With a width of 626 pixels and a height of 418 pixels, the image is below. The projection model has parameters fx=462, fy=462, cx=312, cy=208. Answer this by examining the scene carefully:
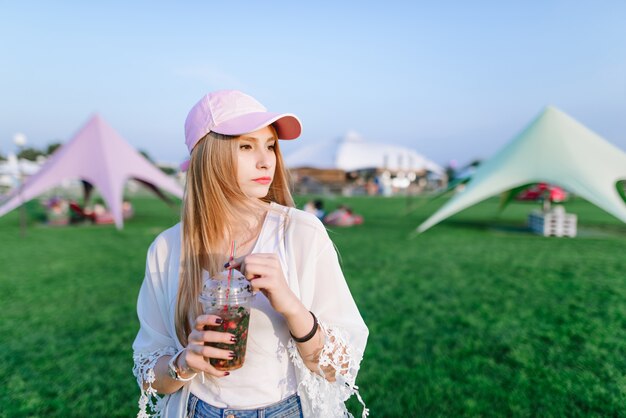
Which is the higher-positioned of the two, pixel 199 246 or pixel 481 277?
pixel 199 246

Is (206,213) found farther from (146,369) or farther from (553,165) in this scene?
(553,165)

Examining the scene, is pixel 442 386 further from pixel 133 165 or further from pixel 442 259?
pixel 133 165

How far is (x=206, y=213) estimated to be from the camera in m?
1.22

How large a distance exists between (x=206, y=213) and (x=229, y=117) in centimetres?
26

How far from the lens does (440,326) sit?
4.08 meters

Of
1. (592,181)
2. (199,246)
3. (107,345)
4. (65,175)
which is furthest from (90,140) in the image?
(199,246)

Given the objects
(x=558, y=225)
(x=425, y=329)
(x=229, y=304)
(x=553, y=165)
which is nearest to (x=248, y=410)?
(x=229, y=304)

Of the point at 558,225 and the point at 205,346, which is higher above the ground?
the point at 205,346

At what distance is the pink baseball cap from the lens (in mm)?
1152

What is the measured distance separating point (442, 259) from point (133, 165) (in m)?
8.05

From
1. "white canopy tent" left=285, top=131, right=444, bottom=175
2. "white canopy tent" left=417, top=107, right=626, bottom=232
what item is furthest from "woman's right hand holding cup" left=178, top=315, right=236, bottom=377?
"white canopy tent" left=285, top=131, right=444, bottom=175

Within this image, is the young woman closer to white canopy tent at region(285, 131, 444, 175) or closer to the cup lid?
the cup lid

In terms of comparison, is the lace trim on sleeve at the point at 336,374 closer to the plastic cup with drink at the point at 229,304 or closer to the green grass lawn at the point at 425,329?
the plastic cup with drink at the point at 229,304

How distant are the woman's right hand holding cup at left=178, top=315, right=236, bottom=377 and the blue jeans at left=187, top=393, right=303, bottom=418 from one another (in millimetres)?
192
